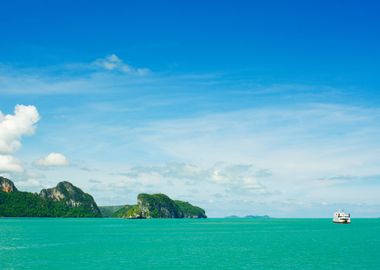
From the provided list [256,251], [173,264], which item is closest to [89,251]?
[173,264]

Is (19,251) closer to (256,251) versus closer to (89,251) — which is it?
(89,251)

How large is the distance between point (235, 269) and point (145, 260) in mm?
24177

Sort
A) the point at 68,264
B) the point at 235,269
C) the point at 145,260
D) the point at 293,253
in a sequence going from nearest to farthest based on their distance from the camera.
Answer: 1. the point at 235,269
2. the point at 68,264
3. the point at 145,260
4. the point at 293,253

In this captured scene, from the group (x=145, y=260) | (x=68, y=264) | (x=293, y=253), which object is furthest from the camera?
(x=293, y=253)

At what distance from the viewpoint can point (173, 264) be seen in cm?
9712

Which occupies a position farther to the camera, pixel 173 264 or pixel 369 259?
pixel 369 259

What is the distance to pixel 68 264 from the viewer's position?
315ft

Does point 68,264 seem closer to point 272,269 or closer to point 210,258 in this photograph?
point 210,258

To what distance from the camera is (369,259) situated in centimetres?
10731

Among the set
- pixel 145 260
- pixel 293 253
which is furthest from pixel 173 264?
pixel 293 253

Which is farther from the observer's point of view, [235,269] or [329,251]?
[329,251]

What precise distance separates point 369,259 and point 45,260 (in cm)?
7451

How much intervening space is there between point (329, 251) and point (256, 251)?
19.8m

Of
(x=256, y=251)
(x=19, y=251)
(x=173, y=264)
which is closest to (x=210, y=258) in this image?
(x=173, y=264)
